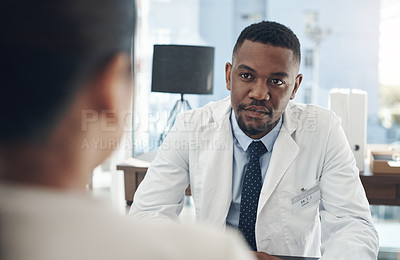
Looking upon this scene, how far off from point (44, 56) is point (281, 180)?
4.03 ft

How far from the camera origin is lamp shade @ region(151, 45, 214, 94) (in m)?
2.30

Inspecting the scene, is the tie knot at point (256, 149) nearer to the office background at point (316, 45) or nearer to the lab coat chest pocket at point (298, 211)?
the lab coat chest pocket at point (298, 211)

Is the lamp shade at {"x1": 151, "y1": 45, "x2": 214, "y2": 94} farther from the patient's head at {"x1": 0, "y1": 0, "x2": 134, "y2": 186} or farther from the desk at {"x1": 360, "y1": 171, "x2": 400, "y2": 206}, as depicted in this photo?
the patient's head at {"x1": 0, "y1": 0, "x2": 134, "y2": 186}

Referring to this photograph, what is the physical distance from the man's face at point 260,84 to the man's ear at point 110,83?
3.49ft

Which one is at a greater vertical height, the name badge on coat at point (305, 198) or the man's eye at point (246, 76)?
the man's eye at point (246, 76)

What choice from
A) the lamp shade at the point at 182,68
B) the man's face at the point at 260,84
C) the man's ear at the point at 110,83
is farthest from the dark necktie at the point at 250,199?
the man's ear at the point at 110,83

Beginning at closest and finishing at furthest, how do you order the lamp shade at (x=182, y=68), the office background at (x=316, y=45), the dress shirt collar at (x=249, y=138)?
the dress shirt collar at (x=249, y=138), the lamp shade at (x=182, y=68), the office background at (x=316, y=45)

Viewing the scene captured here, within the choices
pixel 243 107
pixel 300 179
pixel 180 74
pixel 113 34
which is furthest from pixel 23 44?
pixel 180 74

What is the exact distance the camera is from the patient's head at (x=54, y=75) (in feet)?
1.10

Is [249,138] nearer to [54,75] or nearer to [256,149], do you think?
[256,149]

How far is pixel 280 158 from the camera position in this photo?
59.1 inches

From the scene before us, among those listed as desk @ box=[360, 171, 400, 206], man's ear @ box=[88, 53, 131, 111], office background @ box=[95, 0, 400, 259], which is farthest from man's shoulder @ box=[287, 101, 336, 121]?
office background @ box=[95, 0, 400, 259]

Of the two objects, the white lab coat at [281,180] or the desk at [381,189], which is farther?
the desk at [381,189]

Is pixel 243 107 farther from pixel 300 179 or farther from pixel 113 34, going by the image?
pixel 113 34
